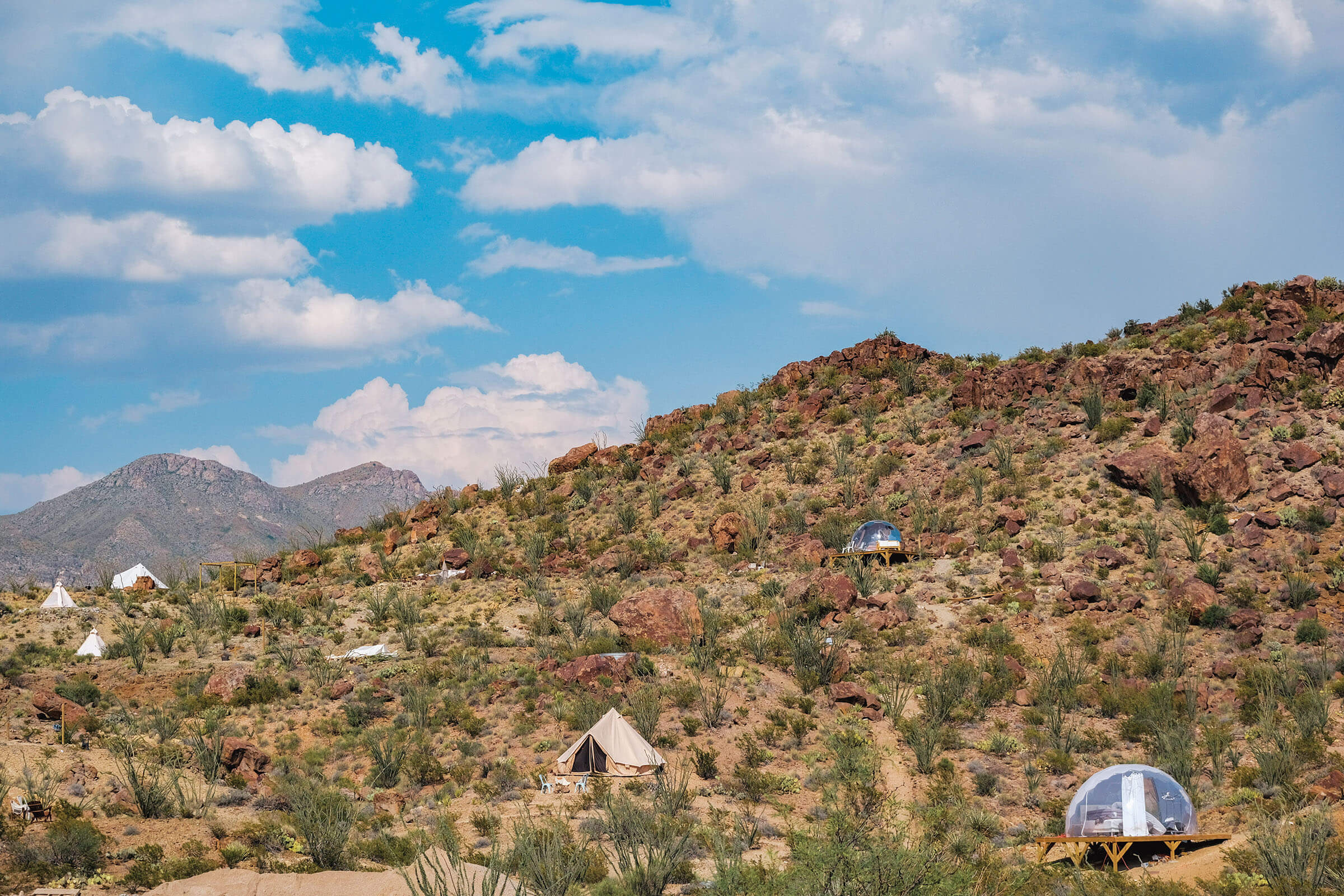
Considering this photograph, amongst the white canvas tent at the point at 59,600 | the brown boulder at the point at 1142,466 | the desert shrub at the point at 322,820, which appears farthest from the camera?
the white canvas tent at the point at 59,600

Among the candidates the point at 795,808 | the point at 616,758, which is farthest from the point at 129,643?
the point at 795,808

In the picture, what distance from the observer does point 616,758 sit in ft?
62.8

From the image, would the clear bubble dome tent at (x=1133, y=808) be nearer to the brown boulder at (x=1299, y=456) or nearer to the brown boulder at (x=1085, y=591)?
the brown boulder at (x=1085, y=591)

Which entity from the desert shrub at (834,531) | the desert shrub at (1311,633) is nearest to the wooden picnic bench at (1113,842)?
the desert shrub at (1311,633)

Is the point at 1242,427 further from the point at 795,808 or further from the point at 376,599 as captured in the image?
the point at 376,599

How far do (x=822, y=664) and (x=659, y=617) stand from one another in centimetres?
460

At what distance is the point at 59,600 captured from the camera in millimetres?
32406

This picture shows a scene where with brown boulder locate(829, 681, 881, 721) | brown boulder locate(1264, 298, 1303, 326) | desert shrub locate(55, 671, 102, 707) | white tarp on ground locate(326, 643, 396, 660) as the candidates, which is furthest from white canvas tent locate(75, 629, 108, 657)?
brown boulder locate(1264, 298, 1303, 326)

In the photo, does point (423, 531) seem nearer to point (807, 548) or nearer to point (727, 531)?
point (727, 531)

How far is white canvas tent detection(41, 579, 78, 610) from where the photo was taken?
31844 millimetres

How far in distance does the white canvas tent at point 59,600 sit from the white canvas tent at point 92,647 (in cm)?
435

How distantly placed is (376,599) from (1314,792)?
2624 cm

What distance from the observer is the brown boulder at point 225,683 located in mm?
24016

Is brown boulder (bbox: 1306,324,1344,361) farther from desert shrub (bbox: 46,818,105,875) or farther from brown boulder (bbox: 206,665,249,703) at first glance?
desert shrub (bbox: 46,818,105,875)
